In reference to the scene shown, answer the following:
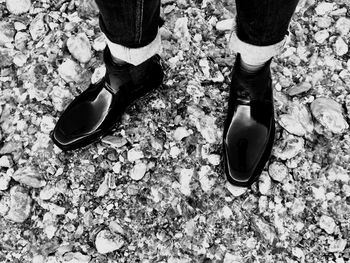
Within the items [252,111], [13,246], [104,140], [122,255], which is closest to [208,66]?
[252,111]

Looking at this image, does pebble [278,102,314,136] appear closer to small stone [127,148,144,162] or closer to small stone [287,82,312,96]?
small stone [287,82,312,96]

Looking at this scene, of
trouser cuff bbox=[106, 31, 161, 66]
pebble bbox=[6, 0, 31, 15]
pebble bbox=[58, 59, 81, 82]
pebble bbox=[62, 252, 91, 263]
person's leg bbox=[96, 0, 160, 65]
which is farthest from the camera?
pebble bbox=[6, 0, 31, 15]

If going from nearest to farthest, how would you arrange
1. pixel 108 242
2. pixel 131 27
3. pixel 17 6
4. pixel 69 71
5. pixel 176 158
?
pixel 131 27, pixel 108 242, pixel 176 158, pixel 69 71, pixel 17 6

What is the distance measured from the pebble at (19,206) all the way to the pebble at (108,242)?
230 mm

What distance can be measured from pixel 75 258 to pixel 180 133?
18.5 inches

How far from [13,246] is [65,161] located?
0.28 m

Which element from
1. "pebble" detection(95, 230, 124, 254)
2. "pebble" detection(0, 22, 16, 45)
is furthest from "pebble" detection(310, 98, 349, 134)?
"pebble" detection(0, 22, 16, 45)

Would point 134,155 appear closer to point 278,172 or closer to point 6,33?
point 278,172

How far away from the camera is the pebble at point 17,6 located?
61.9 inches

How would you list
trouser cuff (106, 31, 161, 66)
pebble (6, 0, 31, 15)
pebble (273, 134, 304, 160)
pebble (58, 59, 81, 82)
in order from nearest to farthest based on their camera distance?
trouser cuff (106, 31, 161, 66)
pebble (273, 134, 304, 160)
pebble (58, 59, 81, 82)
pebble (6, 0, 31, 15)

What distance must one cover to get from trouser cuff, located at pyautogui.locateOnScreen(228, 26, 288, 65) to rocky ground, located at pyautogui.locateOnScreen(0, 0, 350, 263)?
358 mm

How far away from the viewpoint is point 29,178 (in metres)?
1.31

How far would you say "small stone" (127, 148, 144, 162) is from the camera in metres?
1.33

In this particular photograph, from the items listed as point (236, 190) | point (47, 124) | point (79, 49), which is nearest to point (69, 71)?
point (79, 49)
